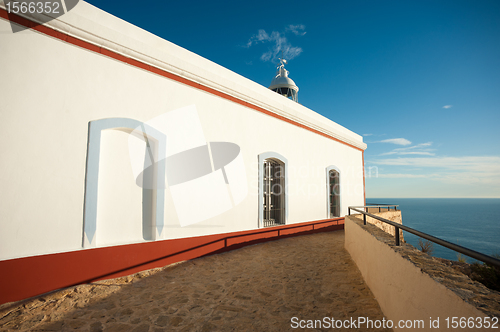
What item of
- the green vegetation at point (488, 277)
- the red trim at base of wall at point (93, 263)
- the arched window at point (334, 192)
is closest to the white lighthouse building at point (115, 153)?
the red trim at base of wall at point (93, 263)

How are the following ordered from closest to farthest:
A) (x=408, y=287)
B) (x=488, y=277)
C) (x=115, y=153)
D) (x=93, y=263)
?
1. (x=408, y=287)
2. (x=93, y=263)
3. (x=115, y=153)
4. (x=488, y=277)

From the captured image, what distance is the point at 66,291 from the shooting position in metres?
3.32

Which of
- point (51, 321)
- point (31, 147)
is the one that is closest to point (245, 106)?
point (31, 147)

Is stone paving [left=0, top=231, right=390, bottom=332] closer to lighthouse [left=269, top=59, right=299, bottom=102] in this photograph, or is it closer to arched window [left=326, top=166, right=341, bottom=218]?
arched window [left=326, top=166, right=341, bottom=218]

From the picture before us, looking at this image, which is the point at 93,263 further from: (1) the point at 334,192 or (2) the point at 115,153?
(1) the point at 334,192

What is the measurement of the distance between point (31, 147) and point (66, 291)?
200cm

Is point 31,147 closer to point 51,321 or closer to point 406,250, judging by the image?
point 51,321

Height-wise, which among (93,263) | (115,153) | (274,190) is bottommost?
(93,263)

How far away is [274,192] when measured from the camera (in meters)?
7.11

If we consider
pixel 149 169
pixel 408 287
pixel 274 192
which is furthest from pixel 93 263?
pixel 274 192

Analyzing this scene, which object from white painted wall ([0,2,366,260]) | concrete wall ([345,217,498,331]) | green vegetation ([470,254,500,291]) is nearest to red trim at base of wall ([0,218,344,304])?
white painted wall ([0,2,366,260])
